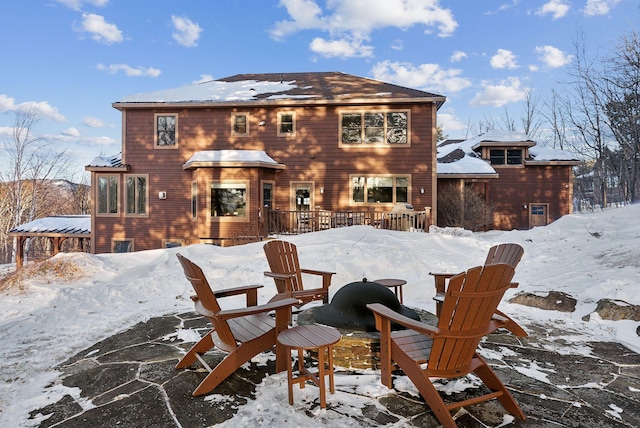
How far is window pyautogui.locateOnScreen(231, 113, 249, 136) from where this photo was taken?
13.8 meters

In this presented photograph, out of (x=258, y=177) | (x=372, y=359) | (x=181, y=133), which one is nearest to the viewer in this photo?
(x=372, y=359)

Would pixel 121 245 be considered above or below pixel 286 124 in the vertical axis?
below

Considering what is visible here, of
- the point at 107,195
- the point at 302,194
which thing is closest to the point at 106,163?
the point at 107,195

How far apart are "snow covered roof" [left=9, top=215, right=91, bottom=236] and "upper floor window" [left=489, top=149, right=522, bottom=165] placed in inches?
764

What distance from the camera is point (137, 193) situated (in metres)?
14.1

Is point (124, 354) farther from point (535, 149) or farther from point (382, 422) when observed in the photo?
point (535, 149)

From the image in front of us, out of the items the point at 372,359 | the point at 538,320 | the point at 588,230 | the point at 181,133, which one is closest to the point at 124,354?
the point at 372,359

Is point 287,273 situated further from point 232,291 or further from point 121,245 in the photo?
point 121,245

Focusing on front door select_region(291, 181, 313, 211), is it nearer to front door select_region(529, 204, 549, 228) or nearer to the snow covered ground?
the snow covered ground

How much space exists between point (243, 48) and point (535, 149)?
17103 mm

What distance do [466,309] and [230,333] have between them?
1.73 meters

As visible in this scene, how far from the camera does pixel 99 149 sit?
30297 mm

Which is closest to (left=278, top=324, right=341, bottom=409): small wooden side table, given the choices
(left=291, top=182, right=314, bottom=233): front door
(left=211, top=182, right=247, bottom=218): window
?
(left=211, top=182, right=247, bottom=218): window

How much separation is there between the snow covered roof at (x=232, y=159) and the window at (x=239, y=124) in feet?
3.50
